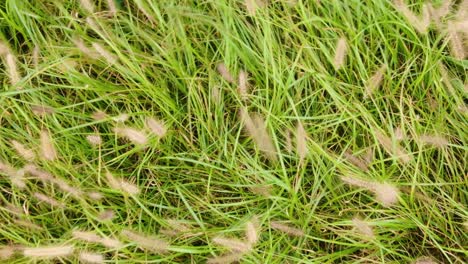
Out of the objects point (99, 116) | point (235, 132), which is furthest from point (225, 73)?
point (99, 116)

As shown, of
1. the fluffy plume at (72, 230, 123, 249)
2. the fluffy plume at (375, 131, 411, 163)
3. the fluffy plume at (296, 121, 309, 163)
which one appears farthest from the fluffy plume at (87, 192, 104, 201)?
the fluffy plume at (375, 131, 411, 163)

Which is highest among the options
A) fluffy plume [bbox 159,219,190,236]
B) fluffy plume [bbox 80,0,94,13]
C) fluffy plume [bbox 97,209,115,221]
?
fluffy plume [bbox 80,0,94,13]

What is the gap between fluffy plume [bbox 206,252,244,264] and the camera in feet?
5.70

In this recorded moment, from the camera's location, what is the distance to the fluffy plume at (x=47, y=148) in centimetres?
183

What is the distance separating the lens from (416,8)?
6.31 feet

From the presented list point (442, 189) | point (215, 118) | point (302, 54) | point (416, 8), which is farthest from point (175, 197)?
point (416, 8)

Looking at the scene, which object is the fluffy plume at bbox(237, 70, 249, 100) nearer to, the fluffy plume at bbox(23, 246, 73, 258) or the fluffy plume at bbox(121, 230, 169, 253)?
the fluffy plume at bbox(121, 230, 169, 253)

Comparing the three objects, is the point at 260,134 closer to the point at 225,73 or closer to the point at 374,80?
the point at 225,73

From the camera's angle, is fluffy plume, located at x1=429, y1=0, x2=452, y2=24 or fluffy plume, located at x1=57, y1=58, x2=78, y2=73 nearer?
fluffy plume, located at x1=429, y1=0, x2=452, y2=24

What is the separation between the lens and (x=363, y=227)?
1748 mm

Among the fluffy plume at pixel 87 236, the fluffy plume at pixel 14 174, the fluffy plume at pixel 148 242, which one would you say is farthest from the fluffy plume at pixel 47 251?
the fluffy plume at pixel 14 174

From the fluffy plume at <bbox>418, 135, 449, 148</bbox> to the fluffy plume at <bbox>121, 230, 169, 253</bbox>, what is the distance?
0.84 m

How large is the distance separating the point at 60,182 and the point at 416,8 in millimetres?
1256

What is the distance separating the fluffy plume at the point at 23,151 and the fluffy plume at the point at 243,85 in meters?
0.69
